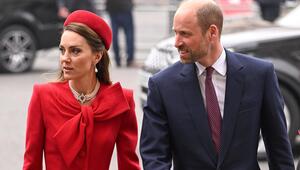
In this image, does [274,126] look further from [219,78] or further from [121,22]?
[121,22]

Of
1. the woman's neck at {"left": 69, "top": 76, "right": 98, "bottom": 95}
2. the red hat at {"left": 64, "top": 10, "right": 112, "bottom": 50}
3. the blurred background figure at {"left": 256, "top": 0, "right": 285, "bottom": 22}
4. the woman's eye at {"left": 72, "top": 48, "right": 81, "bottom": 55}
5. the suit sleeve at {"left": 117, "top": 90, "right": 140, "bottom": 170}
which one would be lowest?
the blurred background figure at {"left": 256, "top": 0, "right": 285, "bottom": 22}

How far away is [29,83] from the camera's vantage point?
13617 mm

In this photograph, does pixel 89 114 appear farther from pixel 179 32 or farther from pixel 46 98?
pixel 179 32

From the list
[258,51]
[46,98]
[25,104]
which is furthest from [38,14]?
[46,98]

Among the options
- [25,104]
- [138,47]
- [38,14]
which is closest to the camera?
[25,104]

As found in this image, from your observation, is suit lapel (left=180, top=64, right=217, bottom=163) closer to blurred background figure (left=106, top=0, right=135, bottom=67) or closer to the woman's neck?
the woman's neck

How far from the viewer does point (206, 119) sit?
12.9 feet

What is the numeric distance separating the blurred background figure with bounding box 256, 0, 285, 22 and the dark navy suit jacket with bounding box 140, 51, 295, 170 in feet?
45.3

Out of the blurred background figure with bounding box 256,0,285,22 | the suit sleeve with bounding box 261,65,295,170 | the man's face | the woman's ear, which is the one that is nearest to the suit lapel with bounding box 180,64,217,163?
the man's face

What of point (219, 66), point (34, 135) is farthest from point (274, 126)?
point (34, 135)

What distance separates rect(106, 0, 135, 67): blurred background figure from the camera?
631 inches

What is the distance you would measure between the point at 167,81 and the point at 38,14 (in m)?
A: 11.2

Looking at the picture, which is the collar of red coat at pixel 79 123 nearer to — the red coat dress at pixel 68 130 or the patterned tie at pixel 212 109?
the red coat dress at pixel 68 130

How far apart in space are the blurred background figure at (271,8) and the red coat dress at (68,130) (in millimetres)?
13893
